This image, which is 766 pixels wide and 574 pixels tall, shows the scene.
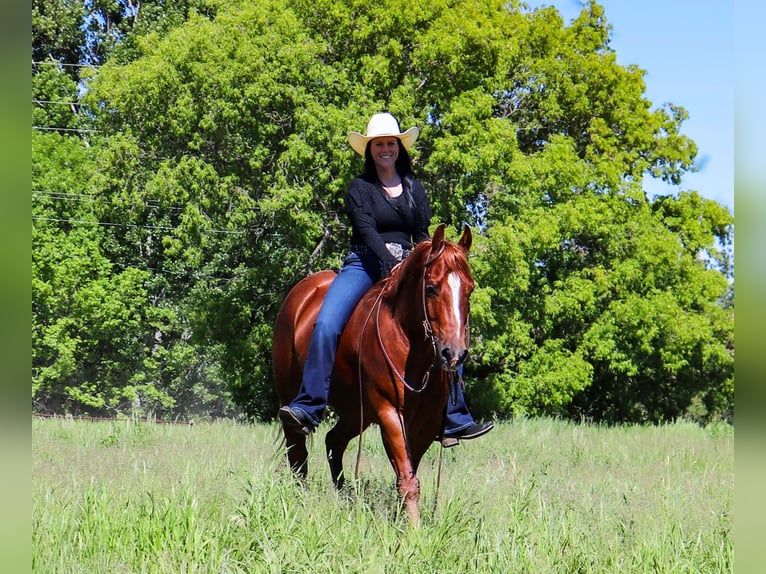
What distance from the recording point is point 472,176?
78.8 feet

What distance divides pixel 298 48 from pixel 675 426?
12.7 m

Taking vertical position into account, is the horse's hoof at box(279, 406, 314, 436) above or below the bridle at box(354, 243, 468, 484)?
below

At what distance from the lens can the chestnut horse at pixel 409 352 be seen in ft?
18.6

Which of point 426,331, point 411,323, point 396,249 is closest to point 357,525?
point 426,331

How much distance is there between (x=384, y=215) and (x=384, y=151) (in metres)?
0.50

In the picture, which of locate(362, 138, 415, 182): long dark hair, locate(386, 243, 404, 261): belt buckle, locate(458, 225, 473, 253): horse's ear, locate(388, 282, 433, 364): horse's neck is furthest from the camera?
locate(362, 138, 415, 182): long dark hair

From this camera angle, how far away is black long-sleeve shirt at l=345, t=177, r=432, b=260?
22.0ft

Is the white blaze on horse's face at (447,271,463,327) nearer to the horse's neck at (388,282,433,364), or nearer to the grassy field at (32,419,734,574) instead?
the horse's neck at (388,282,433,364)

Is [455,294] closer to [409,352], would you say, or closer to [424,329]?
[424,329]

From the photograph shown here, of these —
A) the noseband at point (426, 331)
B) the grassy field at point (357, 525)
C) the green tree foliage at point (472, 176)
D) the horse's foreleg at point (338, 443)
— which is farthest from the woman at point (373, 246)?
the green tree foliage at point (472, 176)

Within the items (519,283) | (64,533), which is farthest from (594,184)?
(64,533)

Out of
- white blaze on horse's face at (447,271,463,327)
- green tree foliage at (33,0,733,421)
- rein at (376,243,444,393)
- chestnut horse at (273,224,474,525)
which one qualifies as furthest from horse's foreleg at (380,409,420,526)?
green tree foliage at (33,0,733,421)
